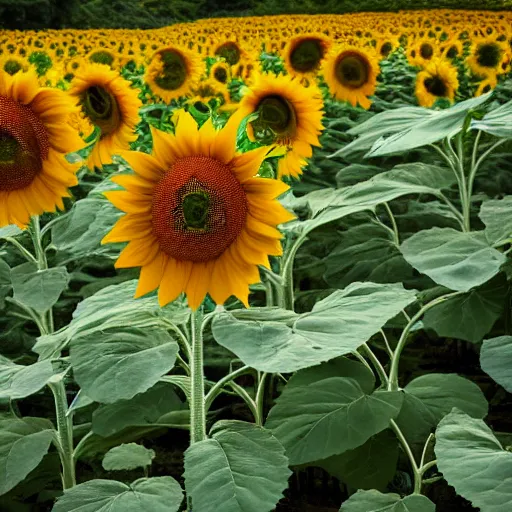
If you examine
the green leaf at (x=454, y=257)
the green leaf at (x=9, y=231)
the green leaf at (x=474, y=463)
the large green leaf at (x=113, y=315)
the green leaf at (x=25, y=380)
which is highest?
the green leaf at (x=454, y=257)

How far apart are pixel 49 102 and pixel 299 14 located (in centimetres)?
292

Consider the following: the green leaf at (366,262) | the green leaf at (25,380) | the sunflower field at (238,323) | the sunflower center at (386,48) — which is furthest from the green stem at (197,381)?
the sunflower center at (386,48)

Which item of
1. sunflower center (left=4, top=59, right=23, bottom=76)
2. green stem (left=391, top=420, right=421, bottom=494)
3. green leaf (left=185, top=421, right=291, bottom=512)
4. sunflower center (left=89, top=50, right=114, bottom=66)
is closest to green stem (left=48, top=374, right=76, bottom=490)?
green leaf (left=185, top=421, right=291, bottom=512)

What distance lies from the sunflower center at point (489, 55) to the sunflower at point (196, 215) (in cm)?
229

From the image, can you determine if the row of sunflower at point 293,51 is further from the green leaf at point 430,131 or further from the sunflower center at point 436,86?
the green leaf at point 430,131

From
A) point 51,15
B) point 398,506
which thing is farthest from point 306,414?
point 51,15

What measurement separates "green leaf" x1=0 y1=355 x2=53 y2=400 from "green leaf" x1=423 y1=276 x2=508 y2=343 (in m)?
0.44

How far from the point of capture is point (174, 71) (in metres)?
2.37

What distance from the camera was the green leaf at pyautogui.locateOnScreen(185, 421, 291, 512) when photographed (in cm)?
64

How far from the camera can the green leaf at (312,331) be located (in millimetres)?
638

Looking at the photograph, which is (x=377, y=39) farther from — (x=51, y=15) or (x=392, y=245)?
(x=392, y=245)

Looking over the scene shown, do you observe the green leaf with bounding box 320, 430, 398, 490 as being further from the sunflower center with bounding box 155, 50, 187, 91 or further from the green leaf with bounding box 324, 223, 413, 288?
the sunflower center with bounding box 155, 50, 187, 91

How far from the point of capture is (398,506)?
28.3 inches

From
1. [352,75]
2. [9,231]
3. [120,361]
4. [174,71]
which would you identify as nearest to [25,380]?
[120,361]
